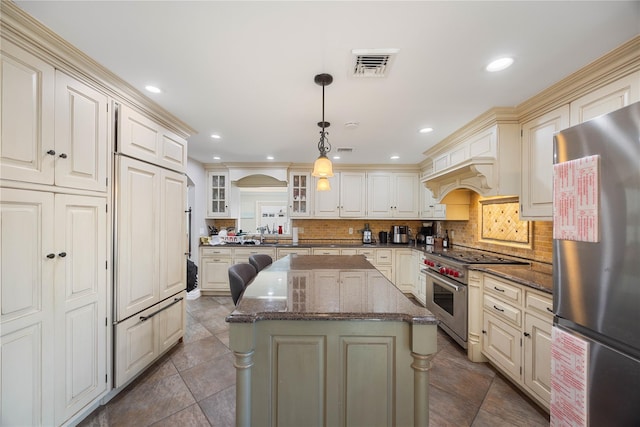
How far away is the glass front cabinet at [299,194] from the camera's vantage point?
4.60 meters

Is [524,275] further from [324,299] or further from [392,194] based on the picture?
[392,194]

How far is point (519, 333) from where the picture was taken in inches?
74.8

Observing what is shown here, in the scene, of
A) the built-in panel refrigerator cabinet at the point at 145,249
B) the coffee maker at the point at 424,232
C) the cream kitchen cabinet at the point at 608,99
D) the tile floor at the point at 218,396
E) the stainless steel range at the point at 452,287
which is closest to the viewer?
the cream kitchen cabinet at the point at 608,99

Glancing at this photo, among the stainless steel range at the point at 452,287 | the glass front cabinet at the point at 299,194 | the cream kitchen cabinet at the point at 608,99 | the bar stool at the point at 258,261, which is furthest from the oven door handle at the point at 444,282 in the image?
the glass front cabinet at the point at 299,194

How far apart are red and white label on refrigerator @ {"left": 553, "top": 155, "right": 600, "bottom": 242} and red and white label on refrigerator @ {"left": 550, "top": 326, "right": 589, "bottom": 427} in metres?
0.56

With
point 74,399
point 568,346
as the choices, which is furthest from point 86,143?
point 568,346

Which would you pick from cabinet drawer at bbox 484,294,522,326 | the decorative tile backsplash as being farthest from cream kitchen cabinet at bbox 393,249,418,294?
cabinet drawer at bbox 484,294,522,326

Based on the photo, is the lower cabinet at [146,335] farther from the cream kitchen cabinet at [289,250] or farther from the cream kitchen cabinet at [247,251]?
the cream kitchen cabinet at [289,250]

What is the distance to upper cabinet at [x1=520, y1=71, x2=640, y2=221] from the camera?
4.95 feet

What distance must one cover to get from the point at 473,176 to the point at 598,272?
1.60 meters

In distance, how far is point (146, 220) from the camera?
2.06 m

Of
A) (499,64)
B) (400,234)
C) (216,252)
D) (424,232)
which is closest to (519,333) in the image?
(499,64)

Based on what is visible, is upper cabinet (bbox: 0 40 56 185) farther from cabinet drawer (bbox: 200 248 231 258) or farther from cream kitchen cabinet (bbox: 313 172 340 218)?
cream kitchen cabinet (bbox: 313 172 340 218)

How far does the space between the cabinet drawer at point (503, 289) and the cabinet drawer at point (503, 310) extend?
6 cm
